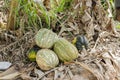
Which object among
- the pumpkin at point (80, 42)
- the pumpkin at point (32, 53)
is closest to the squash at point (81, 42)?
the pumpkin at point (80, 42)

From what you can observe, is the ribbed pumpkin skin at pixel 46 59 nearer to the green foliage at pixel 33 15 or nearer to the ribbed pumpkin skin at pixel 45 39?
the ribbed pumpkin skin at pixel 45 39

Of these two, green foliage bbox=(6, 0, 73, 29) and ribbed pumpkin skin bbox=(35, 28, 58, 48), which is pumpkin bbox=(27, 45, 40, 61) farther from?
green foliage bbox=(6, 0, 73, 29)

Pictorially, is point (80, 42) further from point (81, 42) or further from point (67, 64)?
point (67, 64)

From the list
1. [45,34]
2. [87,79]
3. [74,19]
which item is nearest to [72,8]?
[74,19]

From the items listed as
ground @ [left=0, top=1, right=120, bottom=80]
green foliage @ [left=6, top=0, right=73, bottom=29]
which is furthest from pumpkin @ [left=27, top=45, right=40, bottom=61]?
green foliage @ [left=6, top=0, right=73, bottom=29]

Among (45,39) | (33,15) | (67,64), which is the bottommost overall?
(67,64)

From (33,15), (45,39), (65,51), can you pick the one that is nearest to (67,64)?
(65,51)
